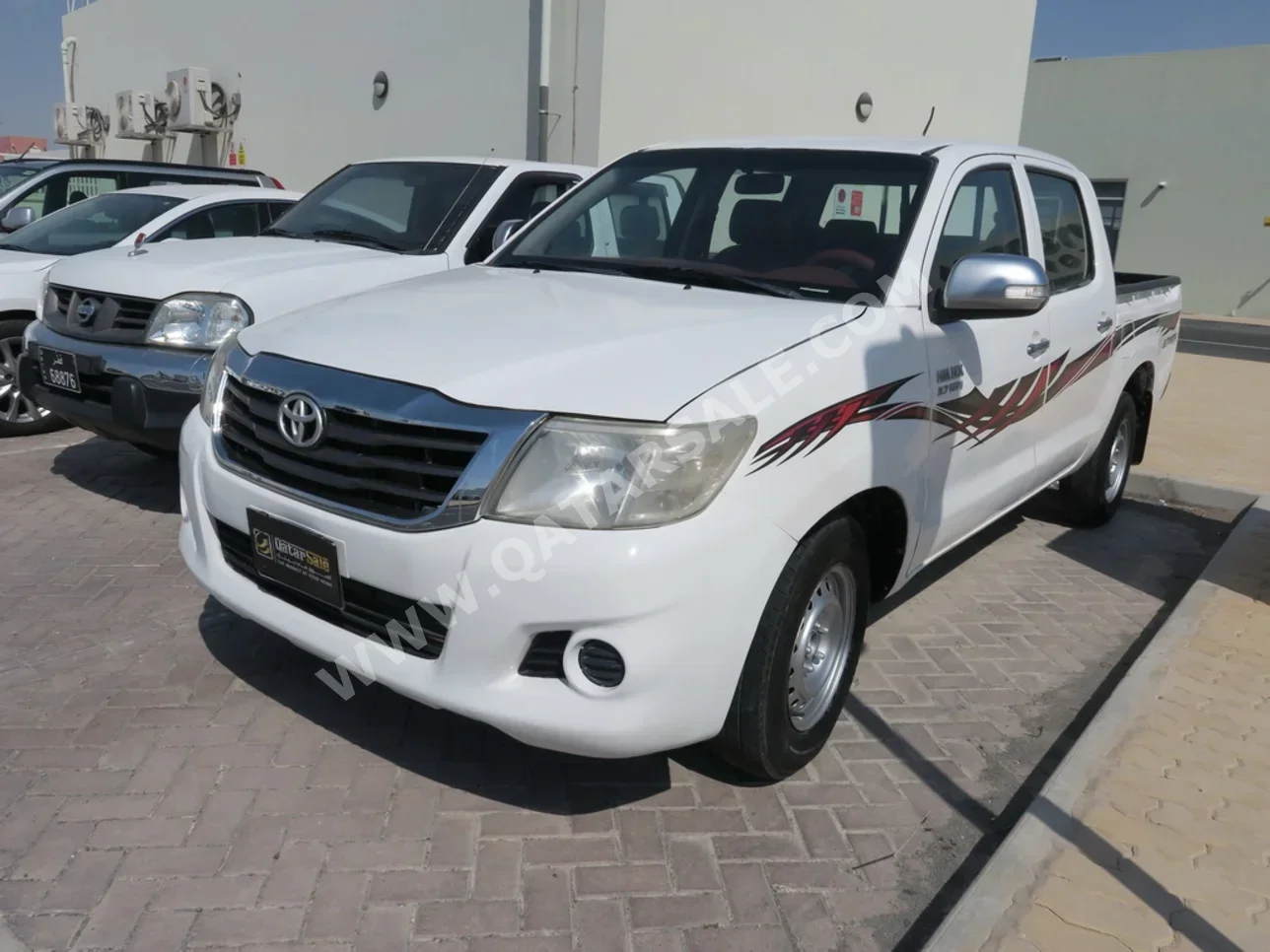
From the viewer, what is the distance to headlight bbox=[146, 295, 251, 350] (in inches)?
196

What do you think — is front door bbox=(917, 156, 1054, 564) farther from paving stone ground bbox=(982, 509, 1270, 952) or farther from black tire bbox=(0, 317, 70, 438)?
black tire bbox=(0, 317, 70, 438)

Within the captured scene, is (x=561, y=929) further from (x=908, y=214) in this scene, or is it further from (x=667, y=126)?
(x=667, y=126)

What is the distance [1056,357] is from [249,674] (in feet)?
11.5

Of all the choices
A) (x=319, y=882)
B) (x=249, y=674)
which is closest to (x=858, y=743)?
(x=319, y=882)

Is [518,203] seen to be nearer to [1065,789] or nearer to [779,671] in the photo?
[779,671]

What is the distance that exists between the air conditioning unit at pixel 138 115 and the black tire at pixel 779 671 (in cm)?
1729

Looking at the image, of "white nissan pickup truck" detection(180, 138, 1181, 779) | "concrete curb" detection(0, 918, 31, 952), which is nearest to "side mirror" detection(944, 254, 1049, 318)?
"white nissan pickup truck" detection(180, 138, 1181, 779)

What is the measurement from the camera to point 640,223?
4.17m

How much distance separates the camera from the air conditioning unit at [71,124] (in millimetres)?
20859

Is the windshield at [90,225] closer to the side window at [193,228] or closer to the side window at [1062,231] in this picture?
the side window at [193,228]

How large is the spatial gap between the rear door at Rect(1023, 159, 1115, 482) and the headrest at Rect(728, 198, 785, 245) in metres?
1.28

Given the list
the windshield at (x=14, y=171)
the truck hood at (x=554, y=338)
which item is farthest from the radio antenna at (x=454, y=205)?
the windshield at (x=14, y=171)

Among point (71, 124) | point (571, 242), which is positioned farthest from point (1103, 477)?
point (71, 124)

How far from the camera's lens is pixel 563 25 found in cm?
996
